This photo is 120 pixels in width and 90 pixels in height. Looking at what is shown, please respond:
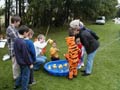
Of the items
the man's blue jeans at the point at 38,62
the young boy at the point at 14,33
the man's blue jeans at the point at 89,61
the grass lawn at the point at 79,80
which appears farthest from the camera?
the man's blue jeans at the point at 38,62

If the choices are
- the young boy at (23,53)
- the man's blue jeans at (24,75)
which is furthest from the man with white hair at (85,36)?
the man's blue jeans at (24,75)

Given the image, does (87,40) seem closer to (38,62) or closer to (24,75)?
(38,62)

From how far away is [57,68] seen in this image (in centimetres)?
761

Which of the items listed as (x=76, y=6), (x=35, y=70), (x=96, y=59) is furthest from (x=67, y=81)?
(x=76, y=6)

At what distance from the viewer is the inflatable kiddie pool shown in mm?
6999

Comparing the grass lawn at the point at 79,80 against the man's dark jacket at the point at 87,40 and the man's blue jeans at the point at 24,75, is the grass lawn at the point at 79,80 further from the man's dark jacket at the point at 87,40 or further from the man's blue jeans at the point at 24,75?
the man's dark jacket at the point at 87,40

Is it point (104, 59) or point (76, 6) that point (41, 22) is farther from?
point (104, 59)

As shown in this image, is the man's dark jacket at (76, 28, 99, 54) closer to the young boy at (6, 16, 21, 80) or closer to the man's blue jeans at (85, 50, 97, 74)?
the man's blue jeans at (85, 50, 97, 74)

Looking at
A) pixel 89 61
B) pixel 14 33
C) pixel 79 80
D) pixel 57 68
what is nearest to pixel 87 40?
pixel 89 61

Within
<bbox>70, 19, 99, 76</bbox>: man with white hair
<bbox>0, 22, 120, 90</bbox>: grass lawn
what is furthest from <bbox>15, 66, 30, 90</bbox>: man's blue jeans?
<bbox>70, 19, 99, 76</bbox>: man with white hair

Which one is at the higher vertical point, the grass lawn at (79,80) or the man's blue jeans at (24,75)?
the man's blue jeans at (24,75)

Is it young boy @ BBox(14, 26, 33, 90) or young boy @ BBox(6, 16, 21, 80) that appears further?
young boy @ BBox(6, 16, 21, 80)

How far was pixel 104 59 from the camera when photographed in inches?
355

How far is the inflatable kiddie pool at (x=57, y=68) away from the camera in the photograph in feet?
23.0
